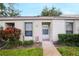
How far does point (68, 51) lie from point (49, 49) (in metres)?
0.37

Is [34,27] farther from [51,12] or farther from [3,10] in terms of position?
[3,10]

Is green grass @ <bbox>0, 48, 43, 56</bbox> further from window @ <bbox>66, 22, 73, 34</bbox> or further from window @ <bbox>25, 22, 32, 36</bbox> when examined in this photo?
window @ <bbox>66, 22, 73, 34</bbox>

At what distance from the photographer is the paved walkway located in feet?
23.8

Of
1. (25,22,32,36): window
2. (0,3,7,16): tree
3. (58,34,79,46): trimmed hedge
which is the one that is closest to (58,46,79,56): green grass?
(58,34,79,46): trimmed hedge

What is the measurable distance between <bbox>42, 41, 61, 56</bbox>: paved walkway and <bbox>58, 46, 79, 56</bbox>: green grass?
0.29ft

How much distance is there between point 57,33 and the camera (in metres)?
7.35

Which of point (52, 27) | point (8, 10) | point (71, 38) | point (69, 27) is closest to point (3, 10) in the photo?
point (8, 10)

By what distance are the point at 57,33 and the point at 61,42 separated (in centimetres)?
19

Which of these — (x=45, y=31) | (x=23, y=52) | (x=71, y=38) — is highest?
(x=45, y=31)

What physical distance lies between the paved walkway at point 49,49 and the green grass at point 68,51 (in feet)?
0.29

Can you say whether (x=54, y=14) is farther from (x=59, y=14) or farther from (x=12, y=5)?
(x=12, y=5)

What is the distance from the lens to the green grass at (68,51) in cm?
727

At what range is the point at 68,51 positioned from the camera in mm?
7273

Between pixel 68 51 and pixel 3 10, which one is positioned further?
pixel 3 10
